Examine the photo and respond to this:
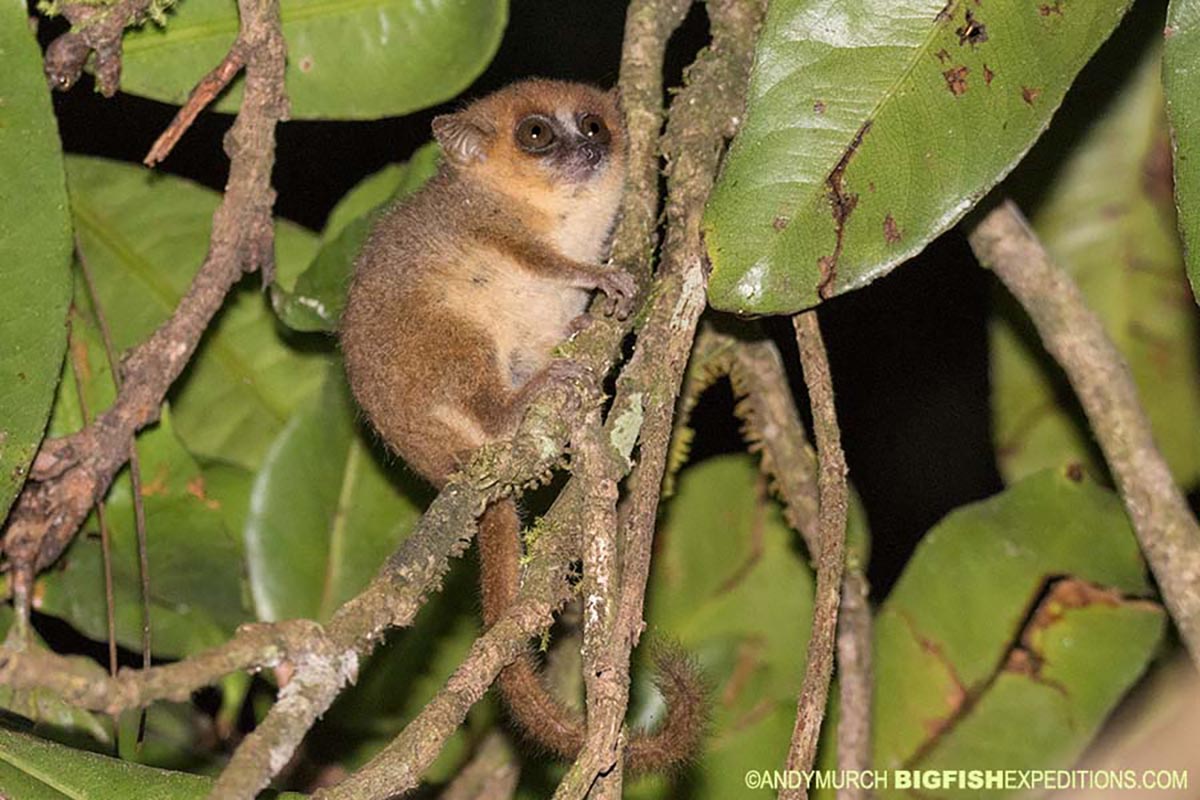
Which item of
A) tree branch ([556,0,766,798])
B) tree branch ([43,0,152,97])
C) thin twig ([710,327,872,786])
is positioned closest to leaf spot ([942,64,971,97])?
tree branch ([556,0,766,798])

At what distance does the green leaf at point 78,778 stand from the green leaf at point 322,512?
39.5 inches

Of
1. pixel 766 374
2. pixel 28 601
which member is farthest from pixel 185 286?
pixel 766 374

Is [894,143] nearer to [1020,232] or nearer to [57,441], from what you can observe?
[1020,232]

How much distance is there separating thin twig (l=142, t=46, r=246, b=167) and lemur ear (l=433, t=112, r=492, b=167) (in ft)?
2.04

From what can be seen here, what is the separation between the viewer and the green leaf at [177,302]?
364 cm

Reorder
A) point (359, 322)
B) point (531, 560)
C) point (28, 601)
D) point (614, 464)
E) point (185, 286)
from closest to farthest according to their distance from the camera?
point (531, 560), point (614, 464), point (28, 601), point (359, 322), point (185, 286)

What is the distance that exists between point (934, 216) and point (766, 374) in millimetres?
973

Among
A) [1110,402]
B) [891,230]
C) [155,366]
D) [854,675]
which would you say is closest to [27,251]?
[155,366]

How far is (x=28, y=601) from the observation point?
3.05m

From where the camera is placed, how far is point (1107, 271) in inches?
158

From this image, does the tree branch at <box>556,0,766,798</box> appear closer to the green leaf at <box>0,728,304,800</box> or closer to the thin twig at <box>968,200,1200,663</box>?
the green leaf at <box>0,728,304,800</box>

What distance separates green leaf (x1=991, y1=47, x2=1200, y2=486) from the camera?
393 cm

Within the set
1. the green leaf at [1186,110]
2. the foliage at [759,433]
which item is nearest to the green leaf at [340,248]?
the foliage at [759,433]

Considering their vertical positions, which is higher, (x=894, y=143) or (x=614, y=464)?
(x=894, y=143)
